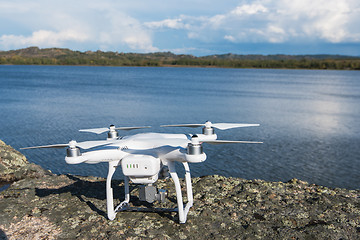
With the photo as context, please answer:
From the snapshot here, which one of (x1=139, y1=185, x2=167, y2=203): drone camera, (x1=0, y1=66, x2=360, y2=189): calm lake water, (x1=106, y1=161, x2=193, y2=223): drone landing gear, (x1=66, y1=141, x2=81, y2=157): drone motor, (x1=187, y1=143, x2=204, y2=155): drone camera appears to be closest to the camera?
(x1=187, y1=143, x2=204, y2=155): drone camera

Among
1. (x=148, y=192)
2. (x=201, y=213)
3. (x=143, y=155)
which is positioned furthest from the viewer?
(x=201, y=213)

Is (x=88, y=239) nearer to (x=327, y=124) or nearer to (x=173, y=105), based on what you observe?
(x=327, y=124)

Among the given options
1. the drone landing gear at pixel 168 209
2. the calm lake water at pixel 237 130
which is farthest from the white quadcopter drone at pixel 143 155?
the calm lake water at pixel 237 130

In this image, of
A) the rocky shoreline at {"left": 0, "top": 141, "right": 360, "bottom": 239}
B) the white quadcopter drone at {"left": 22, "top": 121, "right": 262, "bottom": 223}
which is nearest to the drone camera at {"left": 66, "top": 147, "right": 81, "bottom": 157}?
the white quadcopter drone at {"left": 22, "top": 121, "right": 262, "bottom": 223}

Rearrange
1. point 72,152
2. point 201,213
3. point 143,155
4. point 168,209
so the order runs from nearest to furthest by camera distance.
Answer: point 72,152 → point 143,155 → point 168,209 → point 201,213

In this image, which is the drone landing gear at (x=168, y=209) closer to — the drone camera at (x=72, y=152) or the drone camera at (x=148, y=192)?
the drone camera at (x=148, y=192)

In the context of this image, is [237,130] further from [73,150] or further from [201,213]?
[73,150]

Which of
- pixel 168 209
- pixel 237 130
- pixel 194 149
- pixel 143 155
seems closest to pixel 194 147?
pixel 194 149

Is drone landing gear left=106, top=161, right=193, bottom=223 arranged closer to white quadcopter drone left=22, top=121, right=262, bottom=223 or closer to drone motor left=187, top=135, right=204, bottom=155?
white quadcopter drone left=22, top=121, right=262, bottom=223
